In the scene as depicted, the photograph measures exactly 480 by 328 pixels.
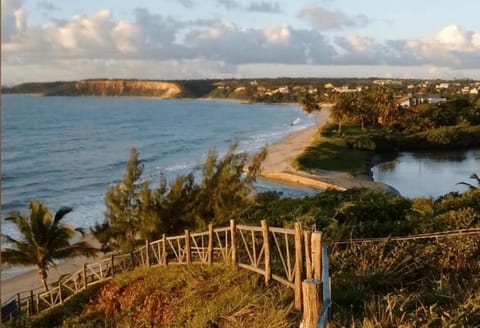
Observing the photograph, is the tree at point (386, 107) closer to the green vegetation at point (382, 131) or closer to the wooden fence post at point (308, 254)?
the green vegetation at point (382, 131)

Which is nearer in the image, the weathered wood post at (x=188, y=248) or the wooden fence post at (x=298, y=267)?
the wooden fence post at (x=298, y=267)

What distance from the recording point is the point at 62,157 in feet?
206

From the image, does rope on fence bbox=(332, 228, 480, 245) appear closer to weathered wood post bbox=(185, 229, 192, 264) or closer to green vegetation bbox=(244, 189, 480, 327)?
green vegetation bbox=(244, 189, 480, 327)

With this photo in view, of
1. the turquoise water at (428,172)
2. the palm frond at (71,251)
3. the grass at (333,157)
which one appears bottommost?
the turquoise water at (428,172)

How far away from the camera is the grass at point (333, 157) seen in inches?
1893

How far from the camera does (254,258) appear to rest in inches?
394

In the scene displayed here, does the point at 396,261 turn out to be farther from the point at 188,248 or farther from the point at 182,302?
the point at 188,248

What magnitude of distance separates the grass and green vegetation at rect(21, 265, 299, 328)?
34.5 metres

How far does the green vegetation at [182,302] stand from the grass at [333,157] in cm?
3448

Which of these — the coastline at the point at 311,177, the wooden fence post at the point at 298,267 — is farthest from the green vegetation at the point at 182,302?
the coastline at the point at 311,177

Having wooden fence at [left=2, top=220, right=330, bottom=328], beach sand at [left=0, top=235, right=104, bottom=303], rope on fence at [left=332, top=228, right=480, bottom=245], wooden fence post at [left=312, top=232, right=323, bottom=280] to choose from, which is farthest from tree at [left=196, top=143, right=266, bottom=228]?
wooden fence post at [left=312, top=232, right=323, bottom=280]

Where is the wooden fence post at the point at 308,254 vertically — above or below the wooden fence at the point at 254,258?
above

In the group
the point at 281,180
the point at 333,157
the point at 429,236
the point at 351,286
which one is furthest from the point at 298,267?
the point at 333,157

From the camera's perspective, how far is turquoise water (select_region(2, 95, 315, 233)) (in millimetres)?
42375
